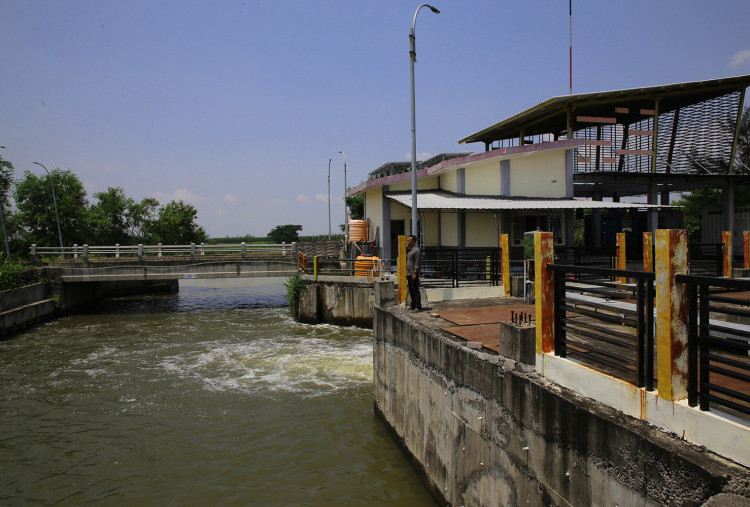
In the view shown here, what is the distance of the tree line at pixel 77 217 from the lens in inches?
1536

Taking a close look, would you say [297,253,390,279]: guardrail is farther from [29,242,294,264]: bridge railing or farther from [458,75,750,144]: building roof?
[458,75,750,144]: building roof

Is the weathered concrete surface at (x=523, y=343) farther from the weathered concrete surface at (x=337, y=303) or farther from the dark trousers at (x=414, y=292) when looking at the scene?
the weathered concrete surface at (x=337, y=303)

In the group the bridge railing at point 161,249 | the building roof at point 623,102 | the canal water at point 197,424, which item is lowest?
the canal water at point 197,424

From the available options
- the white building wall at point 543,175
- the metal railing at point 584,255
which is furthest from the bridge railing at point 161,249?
the metal railing at point 584,255

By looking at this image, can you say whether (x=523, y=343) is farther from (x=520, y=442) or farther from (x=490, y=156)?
(x=490, y=156)

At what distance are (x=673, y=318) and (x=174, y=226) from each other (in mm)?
50202

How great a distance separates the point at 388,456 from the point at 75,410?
7.78m

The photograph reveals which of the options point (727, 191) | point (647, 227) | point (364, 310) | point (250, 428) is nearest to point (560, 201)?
point (647, 227)

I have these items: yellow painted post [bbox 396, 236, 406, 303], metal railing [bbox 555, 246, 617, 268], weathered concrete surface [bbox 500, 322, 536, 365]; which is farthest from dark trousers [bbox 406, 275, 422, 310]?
metal railing [bbox 555, 246, 617, 268]

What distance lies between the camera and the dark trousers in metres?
9.76

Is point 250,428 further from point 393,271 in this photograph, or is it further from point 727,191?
point 727,191

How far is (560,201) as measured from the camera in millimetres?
18516

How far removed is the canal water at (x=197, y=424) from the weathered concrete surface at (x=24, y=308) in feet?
4.67

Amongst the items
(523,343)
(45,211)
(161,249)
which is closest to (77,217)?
(45,211)
